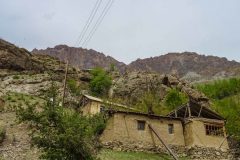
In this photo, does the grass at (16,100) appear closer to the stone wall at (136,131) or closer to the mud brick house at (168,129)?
the stone wall at (136,131)

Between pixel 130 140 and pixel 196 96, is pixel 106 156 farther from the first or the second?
pixel 196 96

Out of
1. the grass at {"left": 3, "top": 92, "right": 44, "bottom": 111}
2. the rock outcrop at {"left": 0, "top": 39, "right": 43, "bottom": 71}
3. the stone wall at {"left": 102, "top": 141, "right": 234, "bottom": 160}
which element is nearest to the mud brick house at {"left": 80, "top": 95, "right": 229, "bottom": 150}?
the stone wall at {"left": 102, "top": 141, "right": 234, "bottom": 160}

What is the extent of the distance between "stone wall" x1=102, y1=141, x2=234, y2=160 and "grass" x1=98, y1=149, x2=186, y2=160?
38.8 inches

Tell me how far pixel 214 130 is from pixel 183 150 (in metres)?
4.60

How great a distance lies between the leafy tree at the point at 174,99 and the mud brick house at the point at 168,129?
14.9 m

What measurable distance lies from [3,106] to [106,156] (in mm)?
19416

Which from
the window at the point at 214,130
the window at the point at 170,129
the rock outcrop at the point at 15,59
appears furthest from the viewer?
the rock outcrop at the point at 15,59

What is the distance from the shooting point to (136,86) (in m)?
65.6

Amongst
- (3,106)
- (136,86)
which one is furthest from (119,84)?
(3,106)

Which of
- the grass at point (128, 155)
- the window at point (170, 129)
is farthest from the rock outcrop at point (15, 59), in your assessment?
the grass at point (128, 155)

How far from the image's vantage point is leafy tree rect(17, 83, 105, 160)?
21.0 metres

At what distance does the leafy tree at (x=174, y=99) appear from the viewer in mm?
58944

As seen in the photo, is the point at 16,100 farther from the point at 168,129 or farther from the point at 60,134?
the point at 60,134

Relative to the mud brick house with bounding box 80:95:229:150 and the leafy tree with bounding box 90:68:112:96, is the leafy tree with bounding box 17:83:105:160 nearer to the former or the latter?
the mud brick house with bounding box 80:95:229:150
